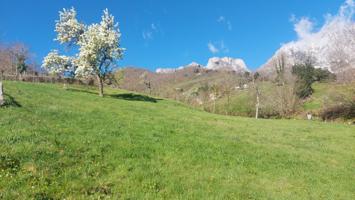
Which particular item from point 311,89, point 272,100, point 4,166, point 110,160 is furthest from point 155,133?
point 311,89

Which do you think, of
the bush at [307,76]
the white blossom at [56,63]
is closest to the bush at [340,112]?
the bush at [307,76]

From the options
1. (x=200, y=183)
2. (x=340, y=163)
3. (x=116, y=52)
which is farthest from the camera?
(x=116, y=52)

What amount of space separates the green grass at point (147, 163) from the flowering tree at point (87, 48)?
30757 millimetres

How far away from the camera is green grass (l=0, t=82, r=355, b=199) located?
48.0 ft

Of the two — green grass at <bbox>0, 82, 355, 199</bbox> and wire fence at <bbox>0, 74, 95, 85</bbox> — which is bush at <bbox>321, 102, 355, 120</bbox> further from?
wire fence at <bbox>0, 74, 95, 85</bbox>

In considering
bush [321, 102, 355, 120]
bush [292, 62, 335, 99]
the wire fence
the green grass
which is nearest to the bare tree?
bush [292, 62, 335, 99]

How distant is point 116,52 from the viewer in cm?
5953

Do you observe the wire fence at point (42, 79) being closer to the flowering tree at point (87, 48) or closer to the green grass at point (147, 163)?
the flowering tree at point (87, 48)

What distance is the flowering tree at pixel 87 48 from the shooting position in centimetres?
5775

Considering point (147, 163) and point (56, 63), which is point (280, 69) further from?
point (147, 163)

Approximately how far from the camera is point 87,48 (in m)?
57.7

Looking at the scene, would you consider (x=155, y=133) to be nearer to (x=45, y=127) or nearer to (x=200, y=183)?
(x=45, y=127)

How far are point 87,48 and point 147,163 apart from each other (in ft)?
141

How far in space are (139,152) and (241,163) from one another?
5.70 meters
